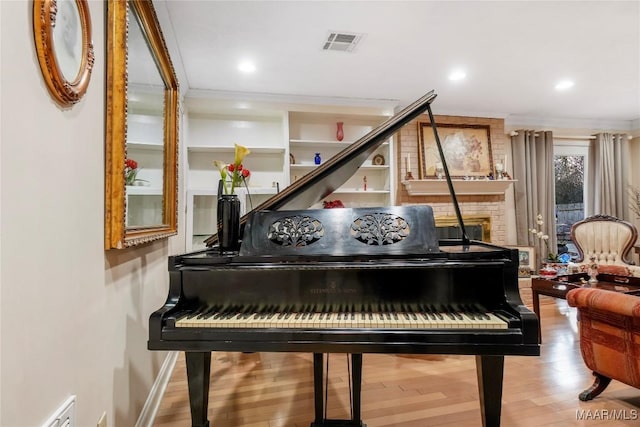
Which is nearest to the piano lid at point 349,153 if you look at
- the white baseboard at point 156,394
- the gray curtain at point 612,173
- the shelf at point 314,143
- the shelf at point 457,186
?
the white baseboard at point 156,394

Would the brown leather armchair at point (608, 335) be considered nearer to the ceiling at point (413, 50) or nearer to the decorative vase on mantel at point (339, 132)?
the ceiling at point (413, 50)

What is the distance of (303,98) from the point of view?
14.1ft

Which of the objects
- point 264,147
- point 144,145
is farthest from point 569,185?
point 144,145

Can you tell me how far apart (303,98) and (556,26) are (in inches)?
103

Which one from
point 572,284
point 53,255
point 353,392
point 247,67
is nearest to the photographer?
point 53,255

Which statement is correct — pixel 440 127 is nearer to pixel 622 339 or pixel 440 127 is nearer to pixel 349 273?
pixel 622 339

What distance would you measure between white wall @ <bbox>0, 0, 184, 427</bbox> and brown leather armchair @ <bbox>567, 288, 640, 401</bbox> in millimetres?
2403

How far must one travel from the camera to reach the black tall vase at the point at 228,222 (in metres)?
1.65

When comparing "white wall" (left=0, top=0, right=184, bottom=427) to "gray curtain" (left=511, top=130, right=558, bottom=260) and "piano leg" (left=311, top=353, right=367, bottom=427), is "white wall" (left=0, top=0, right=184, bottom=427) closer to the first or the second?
Answer: "piano leg" (left=311, top=353, right=367, bottom=427)

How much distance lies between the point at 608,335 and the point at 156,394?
8.70 feet

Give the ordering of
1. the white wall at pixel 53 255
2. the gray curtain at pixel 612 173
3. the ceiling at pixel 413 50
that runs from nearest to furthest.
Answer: the white wall at pixel 53 255 < the ceiling at pixel 413 50 < the gray curtain at pixel 612 173

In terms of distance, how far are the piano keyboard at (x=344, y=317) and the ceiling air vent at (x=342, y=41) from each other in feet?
7.81

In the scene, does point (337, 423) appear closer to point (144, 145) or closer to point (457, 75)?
point (144, 145)

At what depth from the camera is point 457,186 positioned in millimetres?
4902
